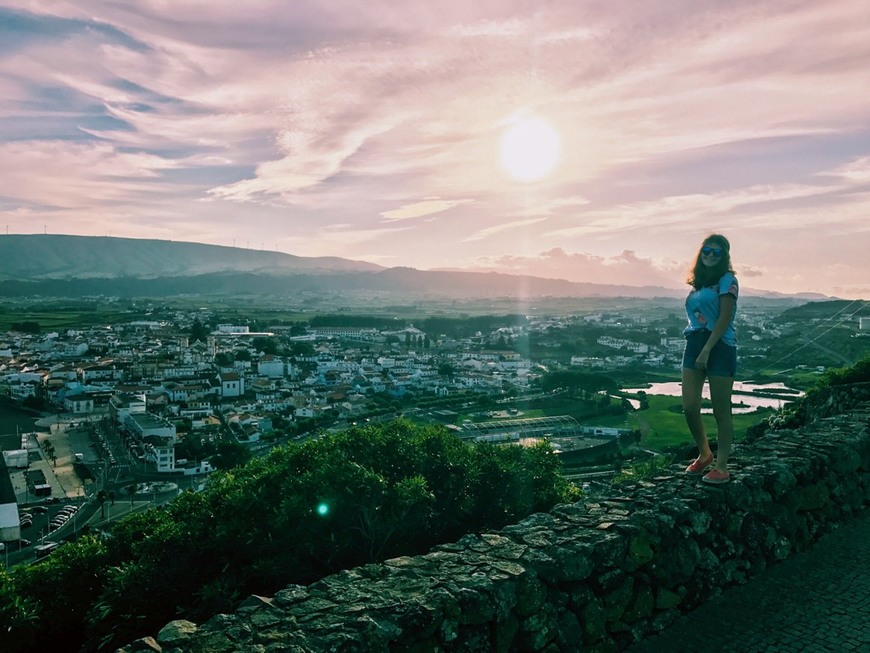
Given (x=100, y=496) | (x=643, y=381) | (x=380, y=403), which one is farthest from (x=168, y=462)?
(x=643, y=381)

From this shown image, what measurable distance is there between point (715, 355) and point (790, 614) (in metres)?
1.89

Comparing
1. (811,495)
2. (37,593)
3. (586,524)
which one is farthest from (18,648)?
→ (811,495)

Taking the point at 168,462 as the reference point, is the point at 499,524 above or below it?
above

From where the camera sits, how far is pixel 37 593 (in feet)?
26.5

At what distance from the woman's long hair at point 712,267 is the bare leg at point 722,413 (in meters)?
0.78

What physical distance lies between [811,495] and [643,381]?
191 ft

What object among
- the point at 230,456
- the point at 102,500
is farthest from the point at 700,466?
the point at 230,456

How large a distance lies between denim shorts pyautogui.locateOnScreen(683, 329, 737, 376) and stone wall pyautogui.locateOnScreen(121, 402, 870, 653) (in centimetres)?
84

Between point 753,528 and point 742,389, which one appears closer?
point 753,528

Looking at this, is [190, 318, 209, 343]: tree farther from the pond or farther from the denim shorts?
the denim shorts

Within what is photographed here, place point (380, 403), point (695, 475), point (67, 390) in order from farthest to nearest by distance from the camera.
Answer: point (67, 390) < point (380, 403) < point (695, 475)

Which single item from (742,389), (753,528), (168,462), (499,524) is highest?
(753,528)

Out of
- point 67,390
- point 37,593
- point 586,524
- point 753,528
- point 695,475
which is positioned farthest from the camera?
point 67,390

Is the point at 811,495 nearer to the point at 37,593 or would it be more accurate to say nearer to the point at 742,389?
the point at 37,593
